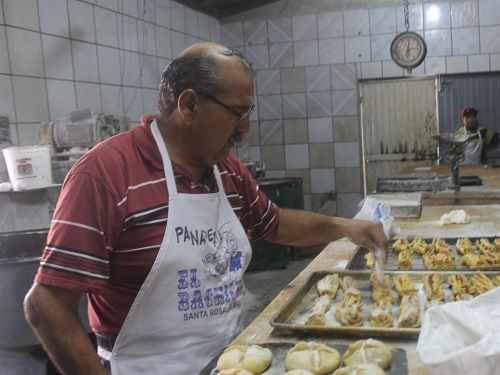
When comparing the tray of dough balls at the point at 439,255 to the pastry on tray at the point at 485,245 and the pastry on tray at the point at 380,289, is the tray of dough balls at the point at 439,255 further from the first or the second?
the pastry on tray at the point at 380,289

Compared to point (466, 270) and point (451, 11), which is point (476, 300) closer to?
point (466, 270)

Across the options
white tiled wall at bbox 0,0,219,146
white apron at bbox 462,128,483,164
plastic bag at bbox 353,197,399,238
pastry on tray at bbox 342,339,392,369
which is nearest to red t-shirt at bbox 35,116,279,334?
pastry on tray at bbox 342,339,392,369

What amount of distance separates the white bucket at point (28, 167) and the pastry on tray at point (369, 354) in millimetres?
2351

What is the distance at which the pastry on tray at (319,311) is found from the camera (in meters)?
1.48

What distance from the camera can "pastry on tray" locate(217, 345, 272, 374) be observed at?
1.24 metres

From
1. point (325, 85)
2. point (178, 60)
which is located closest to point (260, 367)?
point (178, 60)

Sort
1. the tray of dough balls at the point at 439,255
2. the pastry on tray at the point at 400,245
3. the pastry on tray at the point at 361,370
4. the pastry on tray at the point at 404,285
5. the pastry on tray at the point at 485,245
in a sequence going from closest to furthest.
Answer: the pastry on tray at the point at 361,370
the pastry on tray at the point at 404,285
the tray of dough balls at the point at 439,255
the pastry on tray at the point at 485,245
the pastry on tray at the point at 400,245

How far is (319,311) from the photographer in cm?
156

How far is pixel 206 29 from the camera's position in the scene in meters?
6.66

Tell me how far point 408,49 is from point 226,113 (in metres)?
5.15

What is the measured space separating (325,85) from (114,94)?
120 inches

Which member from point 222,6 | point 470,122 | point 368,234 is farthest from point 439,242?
point 222,6

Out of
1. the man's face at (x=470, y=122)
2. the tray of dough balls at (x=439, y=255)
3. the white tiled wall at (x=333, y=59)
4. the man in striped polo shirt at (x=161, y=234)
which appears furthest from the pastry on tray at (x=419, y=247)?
the white tiled wall at (x=333, y=59)

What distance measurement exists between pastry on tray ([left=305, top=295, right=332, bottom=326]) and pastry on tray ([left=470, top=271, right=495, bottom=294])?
46 centimetres
